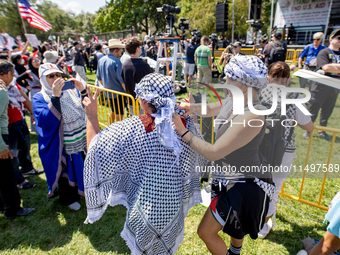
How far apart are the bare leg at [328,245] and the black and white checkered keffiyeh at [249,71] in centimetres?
131

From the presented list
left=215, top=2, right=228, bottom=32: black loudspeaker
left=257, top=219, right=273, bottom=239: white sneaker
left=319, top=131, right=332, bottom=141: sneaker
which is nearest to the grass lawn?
left=257, top=219, right=273, bottom=239: white sneaker

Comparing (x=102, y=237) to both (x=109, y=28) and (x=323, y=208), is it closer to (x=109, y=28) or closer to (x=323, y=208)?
(x=323, y=208)

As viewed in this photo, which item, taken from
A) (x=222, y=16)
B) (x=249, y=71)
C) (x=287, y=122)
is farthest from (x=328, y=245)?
(x=222, y=16)

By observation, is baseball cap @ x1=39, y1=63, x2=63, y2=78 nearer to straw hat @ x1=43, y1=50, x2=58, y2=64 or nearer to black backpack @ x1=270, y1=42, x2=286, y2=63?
straw hat @ x1=43, y1=50, x2=58, y2=64

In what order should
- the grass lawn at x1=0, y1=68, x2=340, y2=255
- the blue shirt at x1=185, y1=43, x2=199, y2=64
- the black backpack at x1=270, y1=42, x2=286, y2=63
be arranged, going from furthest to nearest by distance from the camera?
the blue shirt at x1=185, y1=43, x2=199, y2=64, the black backpack at x1=270, y1=42, x2=286, y2=63, the grass lawn at x1=0, y1=68, x2=340, y2=255

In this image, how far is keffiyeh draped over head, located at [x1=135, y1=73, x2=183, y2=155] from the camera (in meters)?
1.34

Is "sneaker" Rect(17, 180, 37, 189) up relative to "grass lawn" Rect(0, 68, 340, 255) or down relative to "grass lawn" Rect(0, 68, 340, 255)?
up

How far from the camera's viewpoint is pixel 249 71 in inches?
56.5

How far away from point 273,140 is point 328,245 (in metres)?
0.91

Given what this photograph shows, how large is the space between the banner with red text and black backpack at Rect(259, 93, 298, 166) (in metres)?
29.4

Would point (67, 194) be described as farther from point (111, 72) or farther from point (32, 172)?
point (111, 72)

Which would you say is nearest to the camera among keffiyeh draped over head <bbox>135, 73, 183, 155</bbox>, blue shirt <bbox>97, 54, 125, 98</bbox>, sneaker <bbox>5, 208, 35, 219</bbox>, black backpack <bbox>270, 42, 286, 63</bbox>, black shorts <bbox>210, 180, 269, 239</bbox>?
keffiyeh draped over head <bbox>135, 73, 183, 155</bbox>

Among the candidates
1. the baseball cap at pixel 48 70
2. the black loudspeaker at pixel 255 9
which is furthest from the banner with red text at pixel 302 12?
the baseball cap at pixel 48 70

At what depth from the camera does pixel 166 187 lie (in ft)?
4.86
